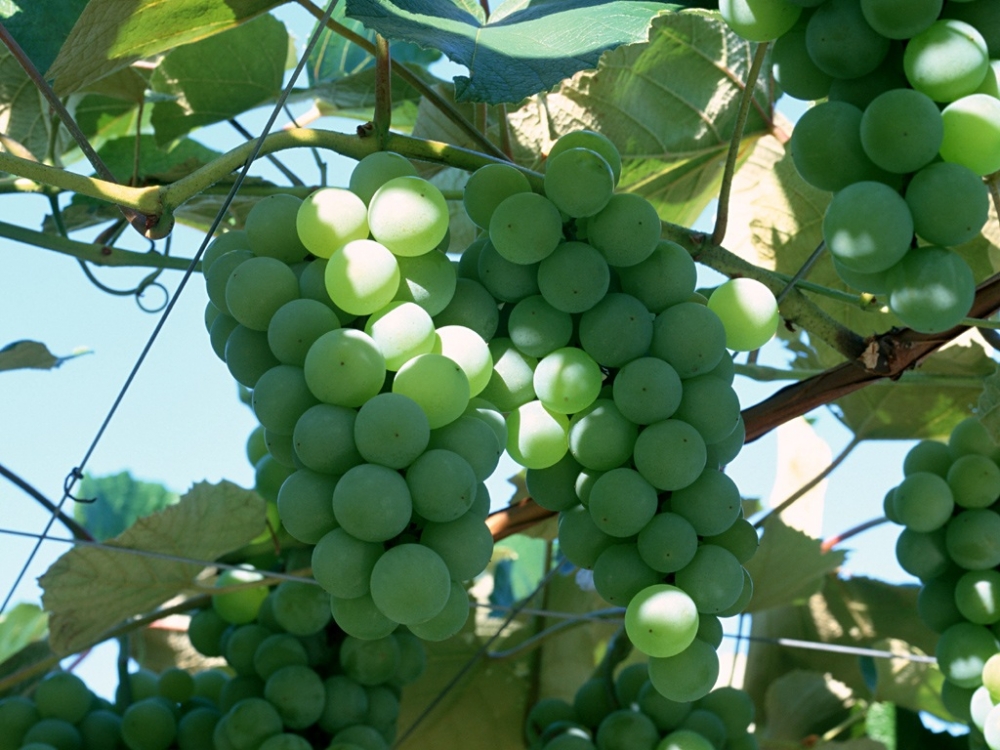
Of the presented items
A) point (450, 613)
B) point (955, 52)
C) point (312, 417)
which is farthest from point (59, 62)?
point (955, 52)

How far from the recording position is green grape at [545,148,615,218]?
62 centimetres

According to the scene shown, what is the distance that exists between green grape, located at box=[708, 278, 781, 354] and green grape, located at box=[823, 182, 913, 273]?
0.13 metres

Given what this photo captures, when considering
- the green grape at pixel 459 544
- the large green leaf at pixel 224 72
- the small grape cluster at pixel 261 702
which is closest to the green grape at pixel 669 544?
the green grape at pixel 459 544

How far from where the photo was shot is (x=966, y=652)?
879 millimetres

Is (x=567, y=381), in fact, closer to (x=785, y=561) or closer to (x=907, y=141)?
(x=907, y=141)

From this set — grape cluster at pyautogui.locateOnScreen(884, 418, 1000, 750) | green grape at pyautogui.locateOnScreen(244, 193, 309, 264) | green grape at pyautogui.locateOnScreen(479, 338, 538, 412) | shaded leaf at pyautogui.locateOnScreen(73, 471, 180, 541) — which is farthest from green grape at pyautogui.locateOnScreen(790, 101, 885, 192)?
shaded leaf at pyautogui.locateOnScreen(73, 471, 180, 541)

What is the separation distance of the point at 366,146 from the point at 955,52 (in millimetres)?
361

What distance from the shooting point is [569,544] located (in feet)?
2.21

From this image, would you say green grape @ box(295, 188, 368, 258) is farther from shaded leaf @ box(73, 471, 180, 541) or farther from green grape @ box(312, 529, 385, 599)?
shaded leaf @ box(73, 471, 180, 541)

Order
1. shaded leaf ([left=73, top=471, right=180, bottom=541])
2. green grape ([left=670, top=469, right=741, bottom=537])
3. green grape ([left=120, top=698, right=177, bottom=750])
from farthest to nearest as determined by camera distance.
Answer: shaded leaf ([left=73, top=471, right=180, bottom=541]), green grape ([left=120, top=698, right=177, bottom=750]), green grape ([left=670, top=469, right=741, bottom=537])

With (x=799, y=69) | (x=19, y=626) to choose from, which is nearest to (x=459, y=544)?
(x=799, y=69)

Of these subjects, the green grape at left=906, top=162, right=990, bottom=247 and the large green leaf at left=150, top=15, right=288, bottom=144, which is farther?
the large green leaf at left=150, top=15, right=288, bottom=144

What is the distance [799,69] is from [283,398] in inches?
14.2

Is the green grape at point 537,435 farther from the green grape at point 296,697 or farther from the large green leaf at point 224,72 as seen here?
the large green leaf at point 224,72
